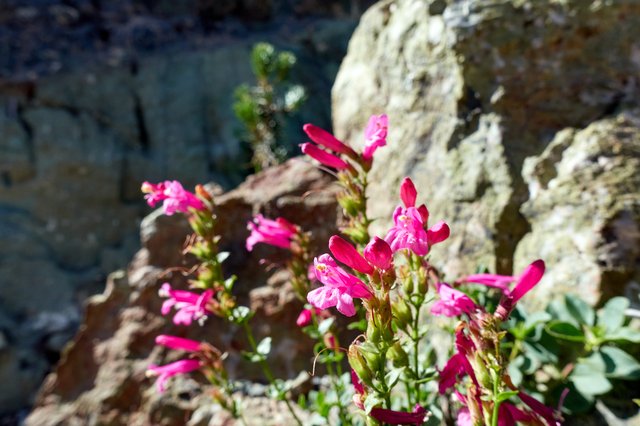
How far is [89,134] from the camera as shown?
6.52 metres

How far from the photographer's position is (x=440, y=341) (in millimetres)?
1964

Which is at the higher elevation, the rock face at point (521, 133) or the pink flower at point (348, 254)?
the rock face at point (521, 133)

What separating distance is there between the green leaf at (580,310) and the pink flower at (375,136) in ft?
2.79

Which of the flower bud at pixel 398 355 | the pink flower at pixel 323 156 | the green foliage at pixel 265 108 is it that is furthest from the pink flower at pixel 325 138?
the green foliage at pixel 265 108

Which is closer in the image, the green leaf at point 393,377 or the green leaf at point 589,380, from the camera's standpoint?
the green leaf at point 393,377

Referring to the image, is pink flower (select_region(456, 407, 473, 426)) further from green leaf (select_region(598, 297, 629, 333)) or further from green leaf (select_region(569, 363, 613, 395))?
green leaf (select_region(598, 297, 629, 333))

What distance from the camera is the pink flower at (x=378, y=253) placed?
42.7 inches

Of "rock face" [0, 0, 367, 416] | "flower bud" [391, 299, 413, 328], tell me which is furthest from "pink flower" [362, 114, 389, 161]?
"rock face" [0, 0, 367, 416]

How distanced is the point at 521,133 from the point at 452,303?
1141mm

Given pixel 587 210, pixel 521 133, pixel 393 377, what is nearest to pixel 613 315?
pixel 587 210

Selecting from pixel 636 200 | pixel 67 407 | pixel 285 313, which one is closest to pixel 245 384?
pixel 285 313

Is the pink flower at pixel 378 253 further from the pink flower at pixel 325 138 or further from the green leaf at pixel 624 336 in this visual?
the green leaf at pixel 624 336

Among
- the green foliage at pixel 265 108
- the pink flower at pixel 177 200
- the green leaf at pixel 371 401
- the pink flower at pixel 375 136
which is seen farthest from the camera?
the green foliage at pixel 265 108

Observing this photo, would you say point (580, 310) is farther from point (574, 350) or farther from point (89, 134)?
Result: point (89, 134)
